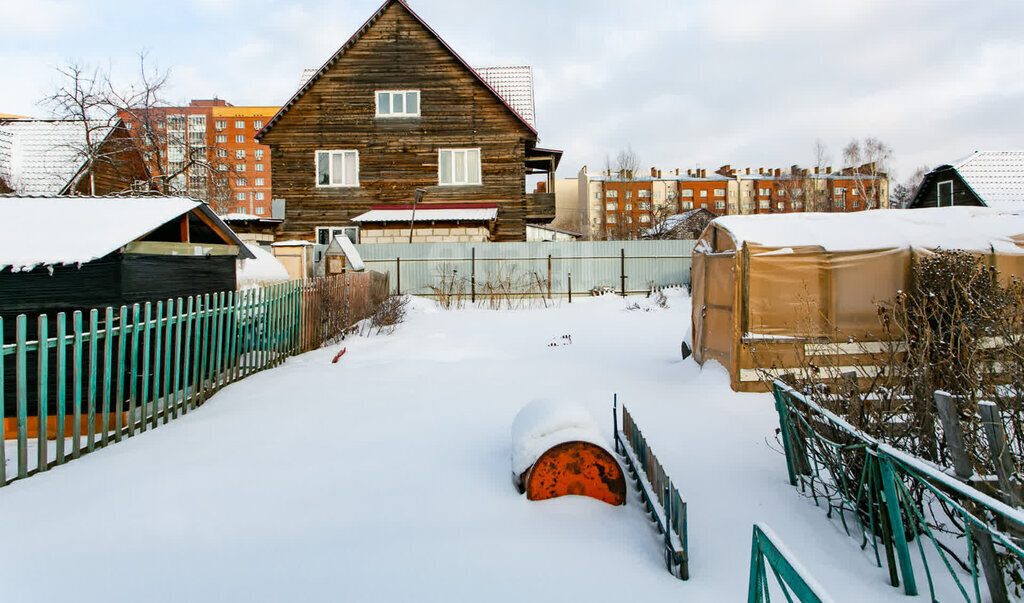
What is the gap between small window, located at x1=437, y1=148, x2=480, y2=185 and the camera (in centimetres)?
2552

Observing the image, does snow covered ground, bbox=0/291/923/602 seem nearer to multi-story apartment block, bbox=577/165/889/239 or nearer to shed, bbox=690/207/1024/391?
shed, bbox=690/207/1024/391

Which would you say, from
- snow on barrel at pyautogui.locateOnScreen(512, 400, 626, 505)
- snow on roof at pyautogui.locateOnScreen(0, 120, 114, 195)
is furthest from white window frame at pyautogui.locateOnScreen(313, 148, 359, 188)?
snow on barrel at pyautogui.locateOnScreen(512, 400, 626, 505)

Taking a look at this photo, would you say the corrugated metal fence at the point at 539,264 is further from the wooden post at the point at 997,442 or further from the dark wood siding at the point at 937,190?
the wooden post at the point at 997,442

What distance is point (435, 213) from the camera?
24500 mm

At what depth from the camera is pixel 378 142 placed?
1013 inches

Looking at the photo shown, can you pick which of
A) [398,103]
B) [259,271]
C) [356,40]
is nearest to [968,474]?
[259,271]

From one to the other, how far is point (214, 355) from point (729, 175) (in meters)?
97.9

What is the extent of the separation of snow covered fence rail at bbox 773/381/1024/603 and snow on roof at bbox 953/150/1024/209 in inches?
1135

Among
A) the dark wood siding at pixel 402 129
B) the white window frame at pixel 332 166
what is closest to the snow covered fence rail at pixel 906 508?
the dark wood siding at pixel 402 129

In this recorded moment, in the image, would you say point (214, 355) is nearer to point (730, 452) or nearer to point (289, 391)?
point (289, 391)

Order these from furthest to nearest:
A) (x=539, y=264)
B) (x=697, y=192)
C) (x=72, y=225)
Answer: (x=697, y=192) < (x=539, y=264) < (x=72, y=225)

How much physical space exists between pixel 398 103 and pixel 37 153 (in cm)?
1707

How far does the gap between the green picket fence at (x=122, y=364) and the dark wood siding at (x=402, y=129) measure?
17019 mm

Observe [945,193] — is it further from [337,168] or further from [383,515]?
[383,515]
